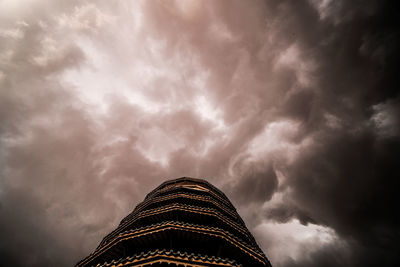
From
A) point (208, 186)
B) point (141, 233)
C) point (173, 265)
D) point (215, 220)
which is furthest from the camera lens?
point (208, 186)

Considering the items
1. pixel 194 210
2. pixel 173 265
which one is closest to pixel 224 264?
pixel 173 265

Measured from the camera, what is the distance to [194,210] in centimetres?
1041

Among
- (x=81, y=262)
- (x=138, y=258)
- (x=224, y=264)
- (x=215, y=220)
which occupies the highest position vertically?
(x=215, y=220)

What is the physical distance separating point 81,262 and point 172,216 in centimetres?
447

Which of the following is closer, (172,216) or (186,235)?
(186,235)

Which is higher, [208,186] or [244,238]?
[208,186]

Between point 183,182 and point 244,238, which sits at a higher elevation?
point 183,182

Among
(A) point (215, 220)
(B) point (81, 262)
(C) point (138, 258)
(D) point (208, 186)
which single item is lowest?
(C) point (138, 258)

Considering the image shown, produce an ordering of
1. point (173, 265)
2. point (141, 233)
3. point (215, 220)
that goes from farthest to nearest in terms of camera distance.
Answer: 1. point (215, 220)
2. point (141, 233)
3. point (173, 265)

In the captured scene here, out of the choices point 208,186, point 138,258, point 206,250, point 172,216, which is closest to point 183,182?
point 208,186

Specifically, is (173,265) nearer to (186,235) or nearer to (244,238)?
(186,235)

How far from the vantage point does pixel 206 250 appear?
28.3 ft

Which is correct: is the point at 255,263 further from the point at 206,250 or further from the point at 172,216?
the point at 172,216

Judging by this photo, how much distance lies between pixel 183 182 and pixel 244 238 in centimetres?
849
